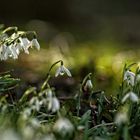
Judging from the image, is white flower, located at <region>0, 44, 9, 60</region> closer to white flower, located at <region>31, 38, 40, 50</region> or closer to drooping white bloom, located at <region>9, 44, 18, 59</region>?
drooping white bloom, located at <region>9, 44, 18, 59</region>

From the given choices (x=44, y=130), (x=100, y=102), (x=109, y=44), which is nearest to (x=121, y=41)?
(x=109, y=44)

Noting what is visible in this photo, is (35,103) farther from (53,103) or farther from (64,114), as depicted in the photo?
(64,114)

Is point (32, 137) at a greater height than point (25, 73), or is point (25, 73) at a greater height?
point (32, 137)

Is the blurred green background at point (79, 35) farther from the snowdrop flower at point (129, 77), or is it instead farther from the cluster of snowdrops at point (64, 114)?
the snowdrop flower at point (129, 77)

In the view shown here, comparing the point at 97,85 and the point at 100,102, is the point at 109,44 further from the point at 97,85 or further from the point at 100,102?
the point at 100,102

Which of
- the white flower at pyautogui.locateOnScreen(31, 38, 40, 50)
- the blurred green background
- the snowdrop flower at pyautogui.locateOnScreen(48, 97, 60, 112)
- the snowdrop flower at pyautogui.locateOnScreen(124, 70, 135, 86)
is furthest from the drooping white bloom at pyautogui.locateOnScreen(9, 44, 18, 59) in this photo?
the blurred green background

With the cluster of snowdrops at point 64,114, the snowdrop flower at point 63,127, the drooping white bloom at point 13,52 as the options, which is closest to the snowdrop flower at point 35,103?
the cluster of snowdrops at point 64,114
